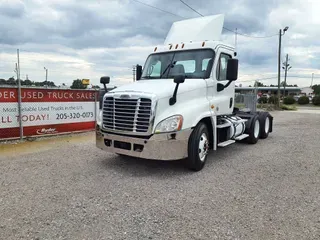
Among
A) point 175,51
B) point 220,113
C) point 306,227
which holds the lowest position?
point 306,227

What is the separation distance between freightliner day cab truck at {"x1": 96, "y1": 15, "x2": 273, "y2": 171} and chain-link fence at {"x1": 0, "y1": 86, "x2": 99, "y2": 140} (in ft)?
11.9

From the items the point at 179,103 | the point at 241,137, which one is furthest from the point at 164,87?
the point at 241,137

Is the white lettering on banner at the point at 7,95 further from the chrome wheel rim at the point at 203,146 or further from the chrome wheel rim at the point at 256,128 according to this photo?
the chrome wheel rim at the point at 256,128

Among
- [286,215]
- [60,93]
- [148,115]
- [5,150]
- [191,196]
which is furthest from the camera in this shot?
[60,93]

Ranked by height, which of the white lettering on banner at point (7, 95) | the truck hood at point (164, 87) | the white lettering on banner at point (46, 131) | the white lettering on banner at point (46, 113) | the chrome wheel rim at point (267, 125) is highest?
the truck hood at point (164, 87)

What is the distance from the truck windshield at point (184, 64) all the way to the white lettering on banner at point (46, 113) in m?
4.25

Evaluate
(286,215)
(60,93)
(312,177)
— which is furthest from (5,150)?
(312,177)

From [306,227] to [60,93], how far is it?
8.39 metres

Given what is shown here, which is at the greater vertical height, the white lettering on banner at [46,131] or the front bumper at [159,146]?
the front bumper at [159,146]

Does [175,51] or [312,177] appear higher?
[175,51]

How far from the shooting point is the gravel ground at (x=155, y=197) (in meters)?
3.24

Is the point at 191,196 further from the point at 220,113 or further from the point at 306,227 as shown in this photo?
the point at 220,113

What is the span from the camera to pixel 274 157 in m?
6.88

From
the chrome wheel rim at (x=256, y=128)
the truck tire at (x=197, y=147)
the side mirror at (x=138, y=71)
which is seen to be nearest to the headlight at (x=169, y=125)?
the truck tire at (x=197, y=147)
